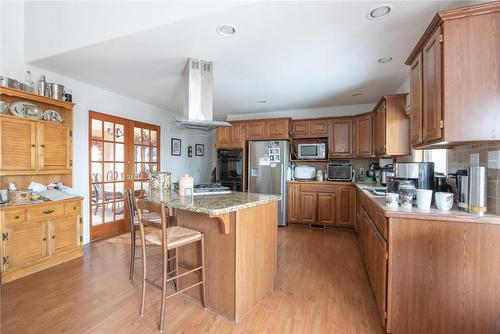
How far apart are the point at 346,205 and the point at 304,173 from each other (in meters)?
1.01

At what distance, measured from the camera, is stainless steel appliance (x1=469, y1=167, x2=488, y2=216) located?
1403 millimetres

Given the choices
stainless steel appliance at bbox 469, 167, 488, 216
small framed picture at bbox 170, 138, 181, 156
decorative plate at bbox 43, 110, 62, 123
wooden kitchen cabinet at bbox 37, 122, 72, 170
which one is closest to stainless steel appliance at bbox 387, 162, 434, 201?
stainless steel appliance at bbox 469, 167, 488, 216

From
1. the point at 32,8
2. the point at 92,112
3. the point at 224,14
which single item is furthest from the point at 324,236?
the point at 32,8

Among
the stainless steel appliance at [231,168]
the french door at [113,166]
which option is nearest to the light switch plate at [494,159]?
the french door at [113,166]

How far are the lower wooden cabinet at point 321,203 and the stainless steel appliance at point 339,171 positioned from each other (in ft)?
0.75

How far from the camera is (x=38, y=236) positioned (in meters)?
2.48

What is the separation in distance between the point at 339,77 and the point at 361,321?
278 centimetres

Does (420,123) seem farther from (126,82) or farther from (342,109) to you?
(126,82)

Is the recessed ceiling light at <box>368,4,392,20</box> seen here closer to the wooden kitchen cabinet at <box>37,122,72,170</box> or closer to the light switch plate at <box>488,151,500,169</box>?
the light switch plate at <box>488,151,500,169</box>

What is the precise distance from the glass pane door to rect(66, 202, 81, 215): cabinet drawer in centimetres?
63

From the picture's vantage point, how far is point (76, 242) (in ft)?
9.34

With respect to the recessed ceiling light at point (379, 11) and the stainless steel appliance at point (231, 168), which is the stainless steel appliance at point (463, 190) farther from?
the stainless steel appliance at point (231, 168)

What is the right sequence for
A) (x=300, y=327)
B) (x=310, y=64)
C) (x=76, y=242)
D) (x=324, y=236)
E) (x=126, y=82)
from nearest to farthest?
(x=300, y=327) → (x=310, y=64) → (x=76, y=242) → (x=126, y=82) → (x=324, y=236)

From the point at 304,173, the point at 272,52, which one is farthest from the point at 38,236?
the point at 304,173
